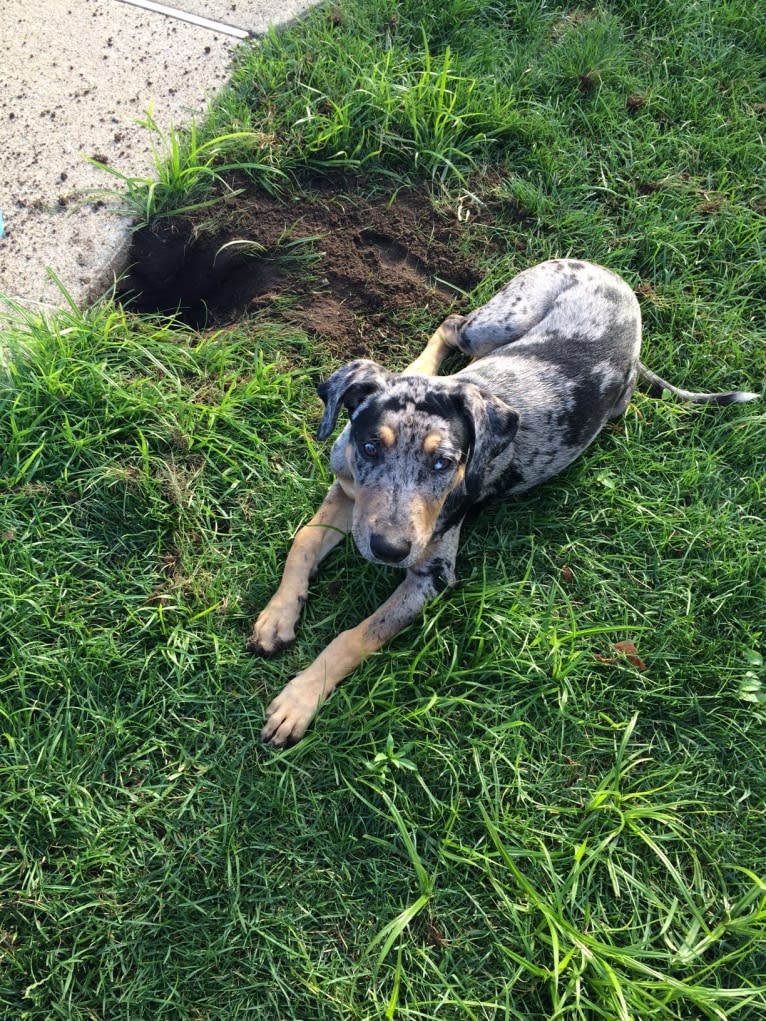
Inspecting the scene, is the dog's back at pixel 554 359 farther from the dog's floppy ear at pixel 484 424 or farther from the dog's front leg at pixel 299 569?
the dog's front leg at pixel 299 569

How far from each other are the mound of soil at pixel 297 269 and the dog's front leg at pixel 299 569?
1.28 m

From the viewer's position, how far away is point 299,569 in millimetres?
4344

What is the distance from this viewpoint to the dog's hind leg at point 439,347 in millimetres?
5082

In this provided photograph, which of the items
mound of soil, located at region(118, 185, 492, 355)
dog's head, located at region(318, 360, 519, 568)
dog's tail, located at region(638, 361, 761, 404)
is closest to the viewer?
dog's head, located at region(318, 360, 519, 568)

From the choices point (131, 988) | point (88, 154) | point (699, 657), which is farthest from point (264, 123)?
point (131, 988)

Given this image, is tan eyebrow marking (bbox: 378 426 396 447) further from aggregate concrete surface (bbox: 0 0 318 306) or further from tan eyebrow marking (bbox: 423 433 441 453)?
aggregate concrete surface (bbox: 0 0 318 306)

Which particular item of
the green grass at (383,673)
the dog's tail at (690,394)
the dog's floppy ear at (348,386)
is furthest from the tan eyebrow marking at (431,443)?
the dog's tail at (690,394)

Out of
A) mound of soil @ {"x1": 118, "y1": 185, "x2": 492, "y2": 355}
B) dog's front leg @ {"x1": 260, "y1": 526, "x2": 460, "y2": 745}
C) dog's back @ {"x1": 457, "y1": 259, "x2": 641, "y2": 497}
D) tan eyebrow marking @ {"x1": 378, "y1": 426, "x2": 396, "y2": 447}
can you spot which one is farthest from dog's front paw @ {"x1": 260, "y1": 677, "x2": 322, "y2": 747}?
mound of soil @ {"x1": 118, "y1": 185, "x2": 492, "y2": 355}

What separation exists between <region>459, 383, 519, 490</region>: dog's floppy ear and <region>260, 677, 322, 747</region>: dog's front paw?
135 centimetres

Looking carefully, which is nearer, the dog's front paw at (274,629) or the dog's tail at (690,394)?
the dog's front paw at (274,629)

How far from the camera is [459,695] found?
13.8 feet

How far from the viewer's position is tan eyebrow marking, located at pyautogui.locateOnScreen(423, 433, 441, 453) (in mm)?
3789

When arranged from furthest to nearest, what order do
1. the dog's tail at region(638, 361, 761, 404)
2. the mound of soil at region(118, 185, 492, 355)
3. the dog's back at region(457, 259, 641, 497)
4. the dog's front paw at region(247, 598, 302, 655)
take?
the mound of soil at region(118, 185, 492, 355) → the dog's tail at region(638, 361, 761, 404) → the dog's back at region(457, 259, 641, 497) → the dog's front paw at region(247, 598, 302, 655)

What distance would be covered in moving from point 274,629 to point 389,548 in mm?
960
